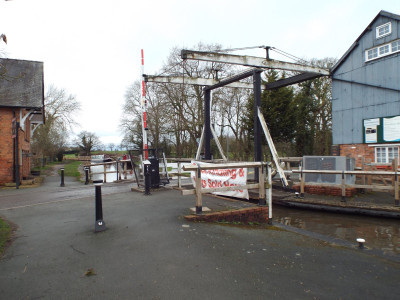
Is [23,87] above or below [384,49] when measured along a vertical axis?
below

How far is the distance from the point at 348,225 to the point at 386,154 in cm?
977

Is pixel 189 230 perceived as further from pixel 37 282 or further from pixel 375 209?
pixel 375 209

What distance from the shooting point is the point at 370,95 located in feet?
50.7

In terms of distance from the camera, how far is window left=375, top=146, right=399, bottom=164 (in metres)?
14.5

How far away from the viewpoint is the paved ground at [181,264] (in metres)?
2.85

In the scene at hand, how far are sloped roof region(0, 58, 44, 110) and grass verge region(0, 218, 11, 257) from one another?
12.0m

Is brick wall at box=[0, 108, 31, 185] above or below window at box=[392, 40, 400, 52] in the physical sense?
below

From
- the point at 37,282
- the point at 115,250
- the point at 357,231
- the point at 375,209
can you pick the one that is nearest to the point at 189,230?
the point at 115,250

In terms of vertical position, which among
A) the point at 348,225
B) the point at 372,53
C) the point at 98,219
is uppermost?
the point at 372,53

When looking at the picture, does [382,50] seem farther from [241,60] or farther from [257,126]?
[257,126]

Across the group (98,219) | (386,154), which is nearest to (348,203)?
(98,219)

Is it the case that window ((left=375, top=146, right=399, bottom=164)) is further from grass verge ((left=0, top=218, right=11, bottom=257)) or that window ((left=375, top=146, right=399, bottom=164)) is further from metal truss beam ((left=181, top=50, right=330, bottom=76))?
grass verge ((left=0, top=218, right=11, bottom=257))

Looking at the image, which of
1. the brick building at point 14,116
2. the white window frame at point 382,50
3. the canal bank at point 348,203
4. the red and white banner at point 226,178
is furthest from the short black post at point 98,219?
the white window frame at point 382,50

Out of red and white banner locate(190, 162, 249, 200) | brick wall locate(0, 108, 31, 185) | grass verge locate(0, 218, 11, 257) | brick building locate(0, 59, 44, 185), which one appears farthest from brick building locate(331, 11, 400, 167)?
brick wall locate(0, 108, 31, 185)
